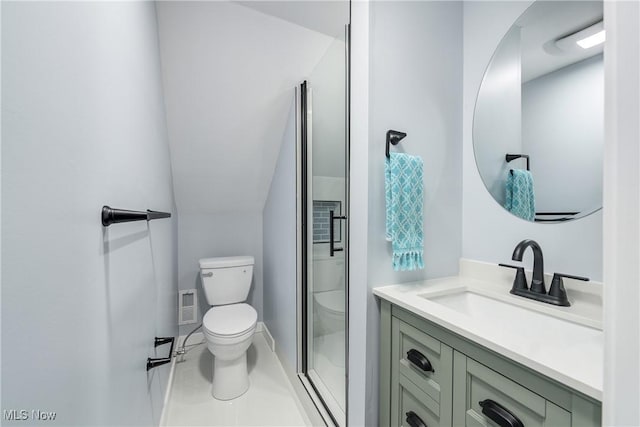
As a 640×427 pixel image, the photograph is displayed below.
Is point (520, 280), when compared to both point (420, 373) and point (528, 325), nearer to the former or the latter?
point (528, 325)

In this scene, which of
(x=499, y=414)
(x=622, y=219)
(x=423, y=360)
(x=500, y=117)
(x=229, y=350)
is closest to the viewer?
(x=622, y=219)

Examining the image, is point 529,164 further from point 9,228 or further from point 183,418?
point 183,418

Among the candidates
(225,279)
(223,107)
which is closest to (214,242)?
(225,279)

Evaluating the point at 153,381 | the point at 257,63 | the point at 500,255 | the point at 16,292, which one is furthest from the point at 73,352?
the point at 257,63

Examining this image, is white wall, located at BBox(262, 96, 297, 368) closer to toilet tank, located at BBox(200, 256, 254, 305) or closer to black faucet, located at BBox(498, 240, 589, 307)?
toilet tank, located at BBox(200, 256, 254, 305)

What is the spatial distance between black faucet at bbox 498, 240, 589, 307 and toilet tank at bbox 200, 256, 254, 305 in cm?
183

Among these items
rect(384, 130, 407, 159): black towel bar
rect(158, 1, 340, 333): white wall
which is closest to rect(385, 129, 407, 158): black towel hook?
rect(384, 130, 407, 159): black towel bar

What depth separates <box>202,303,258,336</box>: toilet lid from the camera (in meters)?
1.62

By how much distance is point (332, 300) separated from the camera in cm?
146

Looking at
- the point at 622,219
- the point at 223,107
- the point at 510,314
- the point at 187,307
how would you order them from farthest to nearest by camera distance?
the point at 187,307, the point at 223,107, the point at 510,314, the point at 622,219

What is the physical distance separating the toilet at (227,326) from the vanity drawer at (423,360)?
3.42 feet

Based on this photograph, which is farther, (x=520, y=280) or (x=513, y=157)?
(x=513, y=157)

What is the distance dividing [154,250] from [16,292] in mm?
959

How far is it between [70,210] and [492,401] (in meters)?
1.02
